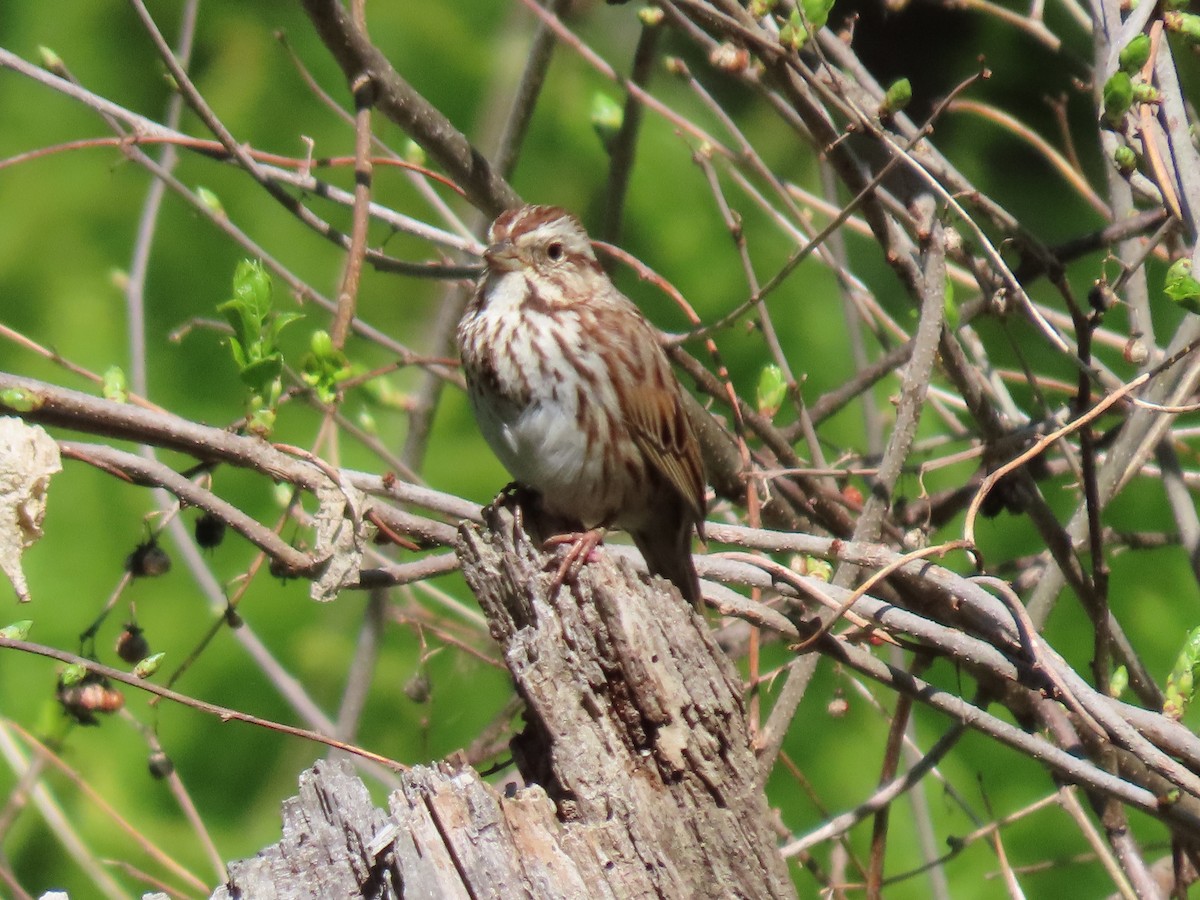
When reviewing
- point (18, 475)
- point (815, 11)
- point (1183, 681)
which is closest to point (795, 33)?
point (815, 11)

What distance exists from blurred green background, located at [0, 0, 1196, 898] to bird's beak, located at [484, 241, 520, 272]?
178cm

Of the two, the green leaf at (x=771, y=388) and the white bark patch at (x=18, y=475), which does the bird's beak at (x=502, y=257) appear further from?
the white bark patch at (x=18, y=475)

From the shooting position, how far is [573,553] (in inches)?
94.5

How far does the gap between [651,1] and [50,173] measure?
290 centimetres

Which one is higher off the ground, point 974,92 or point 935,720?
point 974,92

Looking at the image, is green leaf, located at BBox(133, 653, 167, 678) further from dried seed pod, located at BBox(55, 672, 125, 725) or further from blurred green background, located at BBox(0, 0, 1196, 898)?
blurred green background, located at BBox(0, 0, 1196, 898)

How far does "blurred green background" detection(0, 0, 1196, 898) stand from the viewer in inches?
194

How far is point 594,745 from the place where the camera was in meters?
2.13

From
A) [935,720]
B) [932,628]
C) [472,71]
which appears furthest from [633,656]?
[472,71]

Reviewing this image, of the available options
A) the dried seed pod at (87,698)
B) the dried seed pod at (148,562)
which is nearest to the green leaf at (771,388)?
the dried seed pod at (148,562)

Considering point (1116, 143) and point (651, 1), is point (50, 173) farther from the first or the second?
point (1116, 143)

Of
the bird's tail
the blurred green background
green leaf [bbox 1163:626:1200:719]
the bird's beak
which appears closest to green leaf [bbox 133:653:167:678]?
the bird's tail

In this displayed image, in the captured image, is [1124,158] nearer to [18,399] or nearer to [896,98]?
[896,98]

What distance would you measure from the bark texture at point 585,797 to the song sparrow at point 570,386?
0.92 metres
